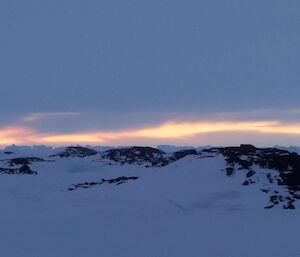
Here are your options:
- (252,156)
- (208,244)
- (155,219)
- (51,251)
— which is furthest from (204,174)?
(51,251)

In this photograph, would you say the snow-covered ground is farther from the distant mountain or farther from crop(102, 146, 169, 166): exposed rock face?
crop(102, 146, 169, 166): exposed rock face

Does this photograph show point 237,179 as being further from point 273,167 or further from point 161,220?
point 161,220

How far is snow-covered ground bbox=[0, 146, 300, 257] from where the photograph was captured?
35.2 ft

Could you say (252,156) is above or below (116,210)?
above

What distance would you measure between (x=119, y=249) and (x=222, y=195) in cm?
986

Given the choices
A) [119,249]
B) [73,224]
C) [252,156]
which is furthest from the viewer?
[252,156]

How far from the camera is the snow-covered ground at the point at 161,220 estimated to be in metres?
10.7

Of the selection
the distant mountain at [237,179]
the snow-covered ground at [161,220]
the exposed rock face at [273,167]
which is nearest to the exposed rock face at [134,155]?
the distant mountain at [237,179]

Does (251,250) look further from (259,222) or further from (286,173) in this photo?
(286,173)

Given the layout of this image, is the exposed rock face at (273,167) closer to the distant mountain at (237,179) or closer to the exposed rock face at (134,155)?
the distant mountain at (237,179)

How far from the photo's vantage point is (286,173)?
22312 mm

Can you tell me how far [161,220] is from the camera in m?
14.7

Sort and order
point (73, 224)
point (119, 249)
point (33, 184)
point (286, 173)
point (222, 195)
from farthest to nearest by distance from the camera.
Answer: point (33, 184), point (286, 173), point (222, 195), point (73, 224), point (119, 249)

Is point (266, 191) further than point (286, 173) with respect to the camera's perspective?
No
